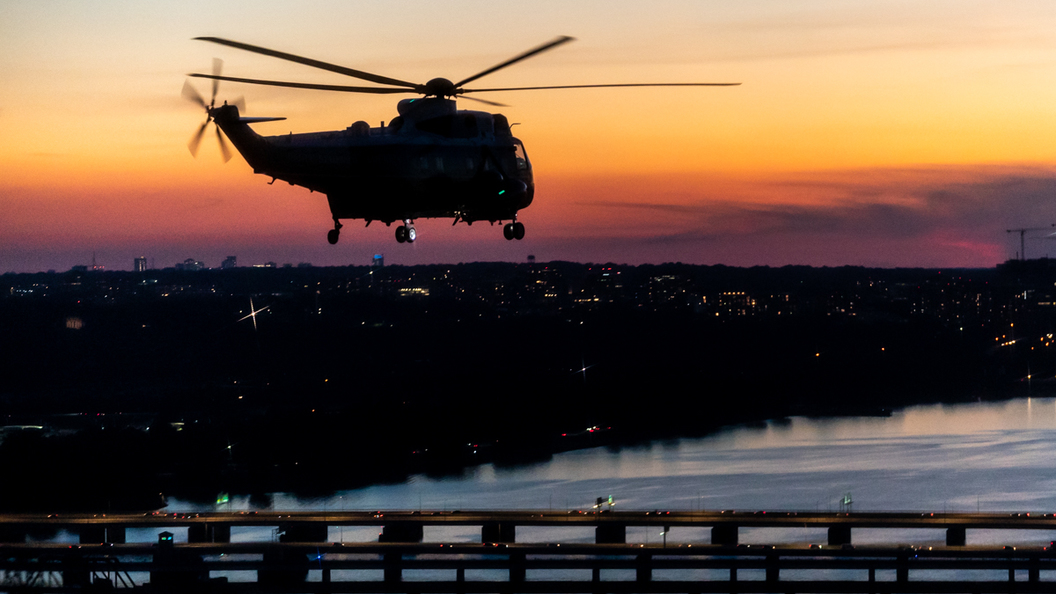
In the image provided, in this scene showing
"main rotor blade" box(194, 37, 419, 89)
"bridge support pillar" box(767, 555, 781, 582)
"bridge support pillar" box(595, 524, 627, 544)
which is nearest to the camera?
"main rotor blade" box(194, 37, 419, 89)

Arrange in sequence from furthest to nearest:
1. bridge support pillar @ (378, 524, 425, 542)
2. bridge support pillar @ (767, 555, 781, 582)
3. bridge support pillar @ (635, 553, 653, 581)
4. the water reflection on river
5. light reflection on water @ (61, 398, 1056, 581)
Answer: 1. the water reflection on river
2. light reflection on water @ (61, 398, 1056, 581)
3. bridge support pillar @ (378, 524, 425, 542)
4. bridge support pillar @ (635, 553, 653, 581)
5. bridge support pillar @ (767, 555, 781, 582)

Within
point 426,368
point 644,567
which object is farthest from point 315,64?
point 426,368

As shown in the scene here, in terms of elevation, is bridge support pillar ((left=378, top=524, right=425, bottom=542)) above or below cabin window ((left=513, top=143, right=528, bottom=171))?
below

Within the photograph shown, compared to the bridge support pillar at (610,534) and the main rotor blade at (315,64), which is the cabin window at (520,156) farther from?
the bridge support pillar at (610,534)

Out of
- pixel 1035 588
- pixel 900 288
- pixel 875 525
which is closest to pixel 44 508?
pixel 875 525

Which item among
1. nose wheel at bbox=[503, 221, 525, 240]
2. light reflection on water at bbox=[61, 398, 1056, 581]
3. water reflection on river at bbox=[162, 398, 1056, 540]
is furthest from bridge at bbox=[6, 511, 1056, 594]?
nose wheel at bbox=[503, 221, 525, 240]

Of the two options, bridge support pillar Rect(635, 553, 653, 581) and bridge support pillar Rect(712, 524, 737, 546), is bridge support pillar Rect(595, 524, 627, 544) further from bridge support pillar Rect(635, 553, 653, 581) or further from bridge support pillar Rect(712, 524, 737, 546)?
bridge support pillar Rect(635, 553, 653, 581)

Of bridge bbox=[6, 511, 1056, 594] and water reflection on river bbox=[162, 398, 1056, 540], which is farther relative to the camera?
water reflection on river bbox=[162, 398, 1056, 540]
